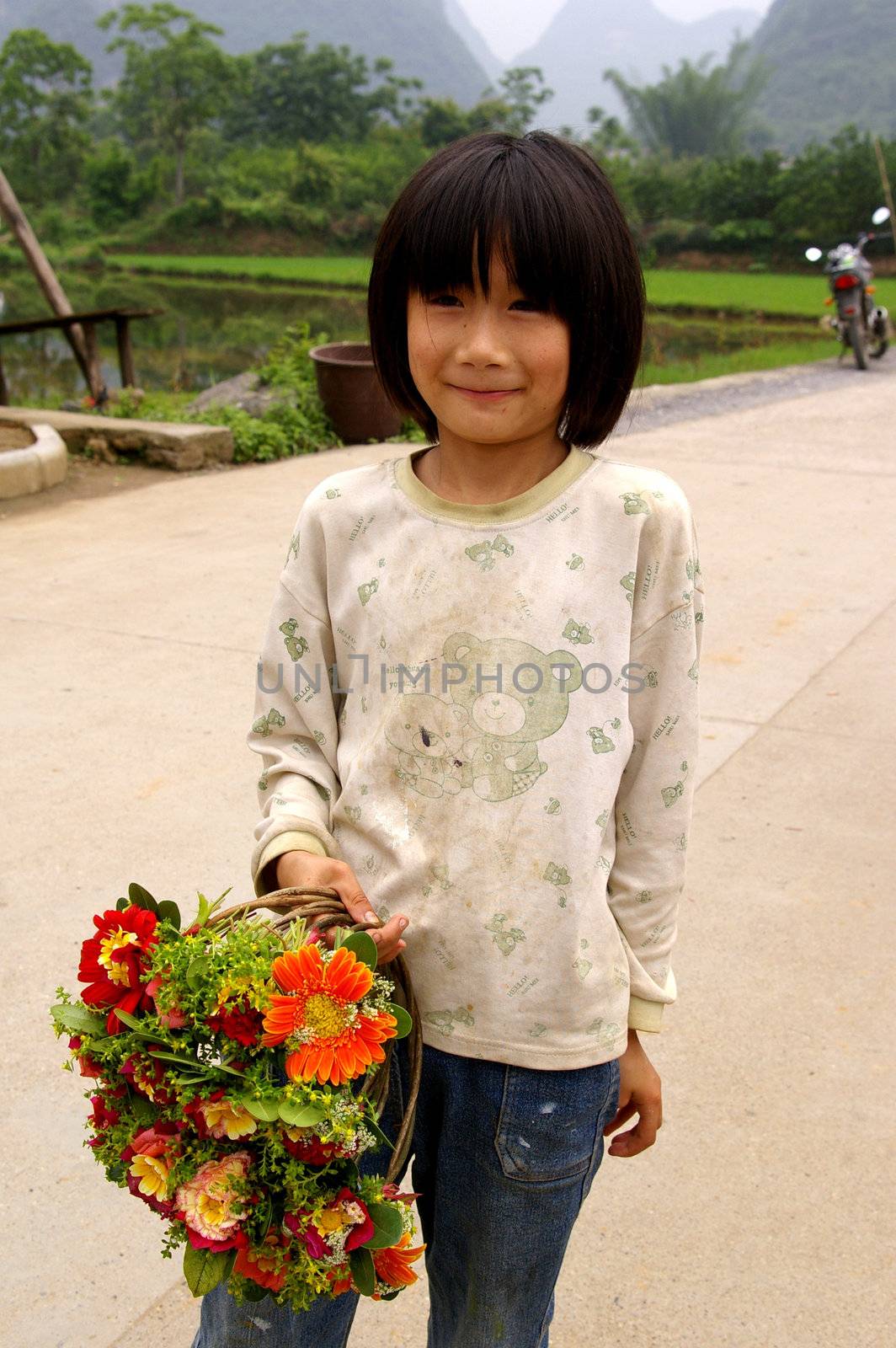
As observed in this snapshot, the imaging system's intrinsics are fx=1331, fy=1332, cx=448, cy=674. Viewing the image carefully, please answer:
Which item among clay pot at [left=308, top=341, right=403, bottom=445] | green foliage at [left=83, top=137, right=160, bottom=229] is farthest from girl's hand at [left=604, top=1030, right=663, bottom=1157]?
green foliage at [left=83, top=137, right=160, bottom=229]

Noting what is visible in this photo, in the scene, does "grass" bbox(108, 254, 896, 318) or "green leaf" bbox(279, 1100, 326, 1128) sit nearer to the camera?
"green leaf" bbox(279, 1100, 326, 1128)

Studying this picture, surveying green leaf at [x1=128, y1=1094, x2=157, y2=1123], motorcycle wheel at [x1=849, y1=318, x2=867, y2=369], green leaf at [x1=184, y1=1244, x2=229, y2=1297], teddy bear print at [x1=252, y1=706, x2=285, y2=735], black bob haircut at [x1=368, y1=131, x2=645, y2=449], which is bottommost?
motorcycle wheel at [x1=849, y1=318, x2=867, y2=369]

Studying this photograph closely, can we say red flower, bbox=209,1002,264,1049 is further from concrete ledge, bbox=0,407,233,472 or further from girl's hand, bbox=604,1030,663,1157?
concrete ledge, bbox=0,407,233,472

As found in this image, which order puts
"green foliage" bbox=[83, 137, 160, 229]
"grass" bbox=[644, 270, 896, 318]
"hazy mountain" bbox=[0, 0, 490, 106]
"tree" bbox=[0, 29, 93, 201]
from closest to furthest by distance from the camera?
"grass" bbox=[644, 270, 896, 318]
"green foliage" bbox=[83, 137, 160, 229]
"tree" bbox=[0, 29, 93, 201]
"hazy mountain" bbox=[0, 0, 490, 106]

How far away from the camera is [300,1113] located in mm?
959

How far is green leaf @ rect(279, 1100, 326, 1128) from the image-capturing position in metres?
0.95

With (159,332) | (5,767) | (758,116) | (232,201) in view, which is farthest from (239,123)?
(5,767)

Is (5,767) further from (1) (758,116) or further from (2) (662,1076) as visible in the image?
(1) (758,116)

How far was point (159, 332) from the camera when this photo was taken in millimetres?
21547

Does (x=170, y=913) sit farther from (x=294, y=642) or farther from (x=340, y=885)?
(x=294, y=642)

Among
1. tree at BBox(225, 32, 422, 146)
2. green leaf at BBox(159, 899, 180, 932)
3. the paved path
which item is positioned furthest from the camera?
tree at BBox(225, 32, 422, 146)

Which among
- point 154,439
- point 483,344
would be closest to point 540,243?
point 483,344

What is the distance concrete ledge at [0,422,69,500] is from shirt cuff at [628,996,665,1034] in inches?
216

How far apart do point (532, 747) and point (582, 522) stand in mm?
208
